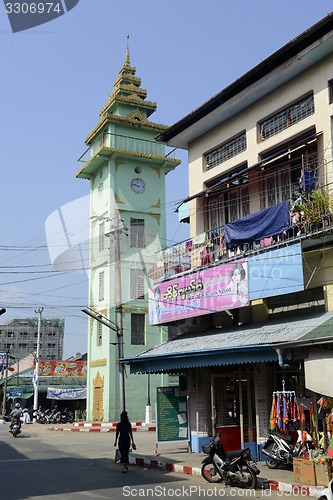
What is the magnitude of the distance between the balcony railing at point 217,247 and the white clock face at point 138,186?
18823mm

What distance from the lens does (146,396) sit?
1462 inches

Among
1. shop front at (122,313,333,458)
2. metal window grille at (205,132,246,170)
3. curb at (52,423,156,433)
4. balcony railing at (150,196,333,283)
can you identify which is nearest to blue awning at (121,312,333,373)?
shop front at (122,313,333,458)

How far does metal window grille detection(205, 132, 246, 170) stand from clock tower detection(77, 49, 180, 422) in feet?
54.9

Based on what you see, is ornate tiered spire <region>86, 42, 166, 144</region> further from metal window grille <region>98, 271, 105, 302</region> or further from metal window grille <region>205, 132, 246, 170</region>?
metal window grille <region>205, 132, 246, 170</region>

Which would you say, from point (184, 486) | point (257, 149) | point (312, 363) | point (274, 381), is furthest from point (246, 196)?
point (184, 486)

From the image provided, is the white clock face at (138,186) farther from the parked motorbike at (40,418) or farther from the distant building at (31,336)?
the distant building at (31,336)

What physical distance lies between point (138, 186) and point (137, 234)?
3.56 meters

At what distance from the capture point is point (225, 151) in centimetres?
1962

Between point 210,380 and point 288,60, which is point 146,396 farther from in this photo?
point 288,60

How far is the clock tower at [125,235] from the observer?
37031 mm

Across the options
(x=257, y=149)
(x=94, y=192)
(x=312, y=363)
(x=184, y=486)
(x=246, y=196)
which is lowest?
(x=184, y=486)

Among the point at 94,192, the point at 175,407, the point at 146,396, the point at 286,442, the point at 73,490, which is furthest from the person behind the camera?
the point at 94,192

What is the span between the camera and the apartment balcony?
1513 inches

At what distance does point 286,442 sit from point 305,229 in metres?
5.25
